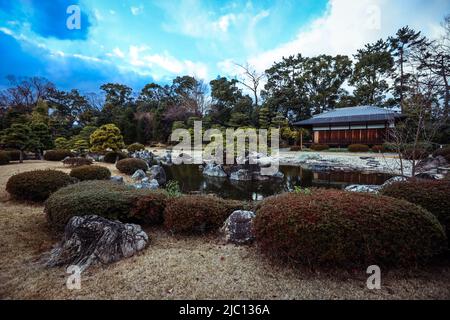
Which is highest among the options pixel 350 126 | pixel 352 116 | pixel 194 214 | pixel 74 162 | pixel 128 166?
pixel 352 116

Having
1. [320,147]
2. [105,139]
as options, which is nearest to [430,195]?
[105,139]

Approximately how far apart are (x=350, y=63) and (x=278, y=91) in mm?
10894

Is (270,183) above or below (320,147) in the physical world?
below

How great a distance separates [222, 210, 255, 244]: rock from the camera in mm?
3123

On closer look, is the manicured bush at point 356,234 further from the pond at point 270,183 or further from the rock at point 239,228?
the pond at point 270,183

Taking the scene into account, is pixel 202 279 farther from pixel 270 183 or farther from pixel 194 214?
pixel 270 183

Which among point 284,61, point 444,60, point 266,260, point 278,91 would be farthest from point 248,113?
point 266,260

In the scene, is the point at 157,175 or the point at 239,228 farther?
the point at 157,175

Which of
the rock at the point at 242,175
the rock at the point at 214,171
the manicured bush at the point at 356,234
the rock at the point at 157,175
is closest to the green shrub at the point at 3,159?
the rock at the point at 157,175

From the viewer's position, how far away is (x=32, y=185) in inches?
182

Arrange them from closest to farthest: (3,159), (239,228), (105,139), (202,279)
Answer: (202,279)
(239,228)
(3,159)
(105,139)

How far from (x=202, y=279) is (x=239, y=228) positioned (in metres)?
1.05

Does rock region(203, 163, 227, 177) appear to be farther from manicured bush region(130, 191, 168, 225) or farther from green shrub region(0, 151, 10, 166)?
green shrub region(0, 151, 10, 166)
